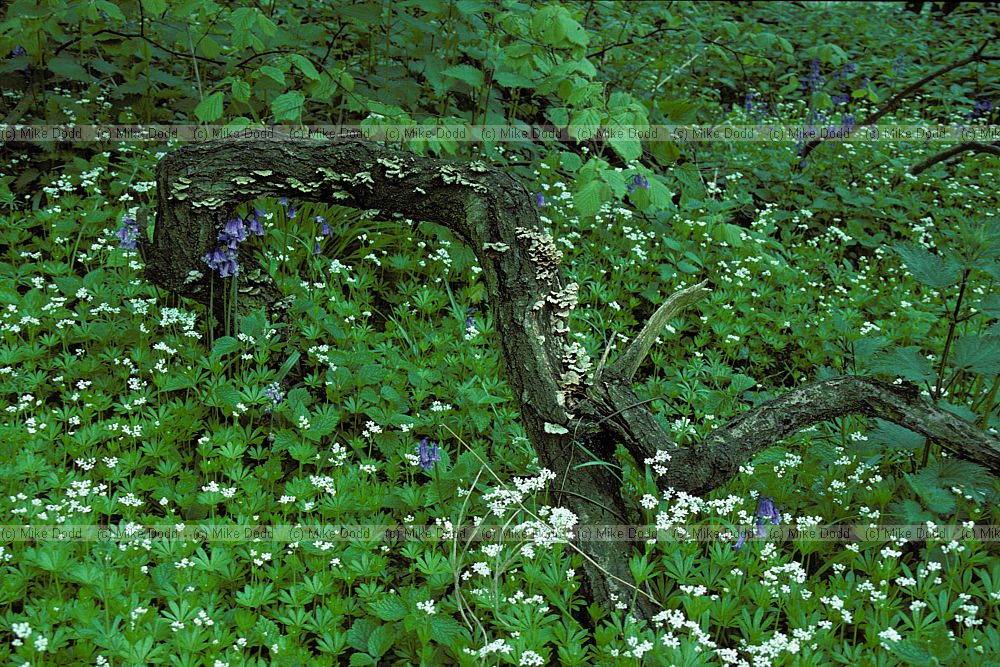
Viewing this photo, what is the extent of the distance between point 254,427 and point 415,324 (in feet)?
4.30

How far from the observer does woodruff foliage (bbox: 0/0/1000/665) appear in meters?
3.08

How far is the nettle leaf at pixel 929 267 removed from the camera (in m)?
3.74

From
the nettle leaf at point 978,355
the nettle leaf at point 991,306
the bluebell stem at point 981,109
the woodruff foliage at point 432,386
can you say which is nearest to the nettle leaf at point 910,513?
the woodruff foliage at point 432,386

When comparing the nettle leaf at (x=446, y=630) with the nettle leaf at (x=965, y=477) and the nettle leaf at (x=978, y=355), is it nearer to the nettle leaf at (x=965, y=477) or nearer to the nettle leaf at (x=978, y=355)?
the nettle leaf at (x=965, y=477)

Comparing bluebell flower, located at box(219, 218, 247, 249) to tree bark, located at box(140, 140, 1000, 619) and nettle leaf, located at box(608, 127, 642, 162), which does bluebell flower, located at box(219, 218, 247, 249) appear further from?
nettle leaf, located at box(608, 127, 642, 162)

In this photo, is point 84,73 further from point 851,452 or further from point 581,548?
point 851,452

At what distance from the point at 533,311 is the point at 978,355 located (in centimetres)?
205

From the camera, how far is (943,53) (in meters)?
12.9

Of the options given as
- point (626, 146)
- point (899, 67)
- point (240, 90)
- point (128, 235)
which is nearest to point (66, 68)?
point (240, 90)

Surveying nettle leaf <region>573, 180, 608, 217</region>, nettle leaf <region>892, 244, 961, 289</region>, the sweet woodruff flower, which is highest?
nettle leaf <region>892, 244, 961, 289</region>

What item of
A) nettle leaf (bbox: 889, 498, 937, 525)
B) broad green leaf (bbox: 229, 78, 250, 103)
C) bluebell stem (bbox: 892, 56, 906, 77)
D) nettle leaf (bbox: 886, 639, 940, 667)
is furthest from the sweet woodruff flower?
bluebell stem (bbox: 892, 56, 906, 77)

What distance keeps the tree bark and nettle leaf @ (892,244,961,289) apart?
21.3 inches

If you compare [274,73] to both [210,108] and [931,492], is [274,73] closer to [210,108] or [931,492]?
[210,108]

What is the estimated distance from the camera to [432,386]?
4.63 m
